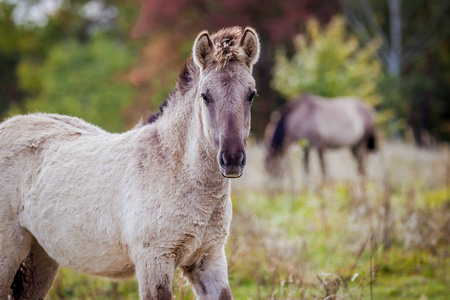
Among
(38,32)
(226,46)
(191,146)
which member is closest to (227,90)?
(226,46)

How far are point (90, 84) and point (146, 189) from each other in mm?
23703

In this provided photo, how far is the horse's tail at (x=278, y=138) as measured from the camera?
1207 cm

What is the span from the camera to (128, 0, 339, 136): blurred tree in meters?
23.2

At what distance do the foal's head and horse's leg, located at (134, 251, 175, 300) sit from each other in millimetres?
689

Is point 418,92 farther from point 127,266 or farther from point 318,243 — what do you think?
point 127,266

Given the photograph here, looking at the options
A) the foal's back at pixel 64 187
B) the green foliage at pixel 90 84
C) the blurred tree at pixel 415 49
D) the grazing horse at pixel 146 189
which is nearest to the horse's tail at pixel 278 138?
the foal's back at pixel 64 187

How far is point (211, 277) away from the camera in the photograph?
143 inches

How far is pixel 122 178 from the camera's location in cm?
372

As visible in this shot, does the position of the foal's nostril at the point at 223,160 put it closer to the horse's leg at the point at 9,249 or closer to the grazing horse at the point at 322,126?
the horse's leg at the point at 9,249

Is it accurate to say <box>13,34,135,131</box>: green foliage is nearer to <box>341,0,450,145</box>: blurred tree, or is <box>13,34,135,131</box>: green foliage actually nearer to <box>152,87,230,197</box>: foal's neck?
<box>341,0,450,145</box>: blurred tree

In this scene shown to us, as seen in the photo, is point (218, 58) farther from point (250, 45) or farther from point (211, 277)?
point (211, 277)

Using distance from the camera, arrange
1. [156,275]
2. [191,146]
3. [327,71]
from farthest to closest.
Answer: [327,71] < [191,146] < [156,275]

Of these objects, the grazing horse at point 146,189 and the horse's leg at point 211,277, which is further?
the horse's leg at point 211,277

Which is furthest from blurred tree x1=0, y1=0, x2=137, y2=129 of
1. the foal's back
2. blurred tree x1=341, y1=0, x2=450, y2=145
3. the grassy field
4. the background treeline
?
the foal's back
